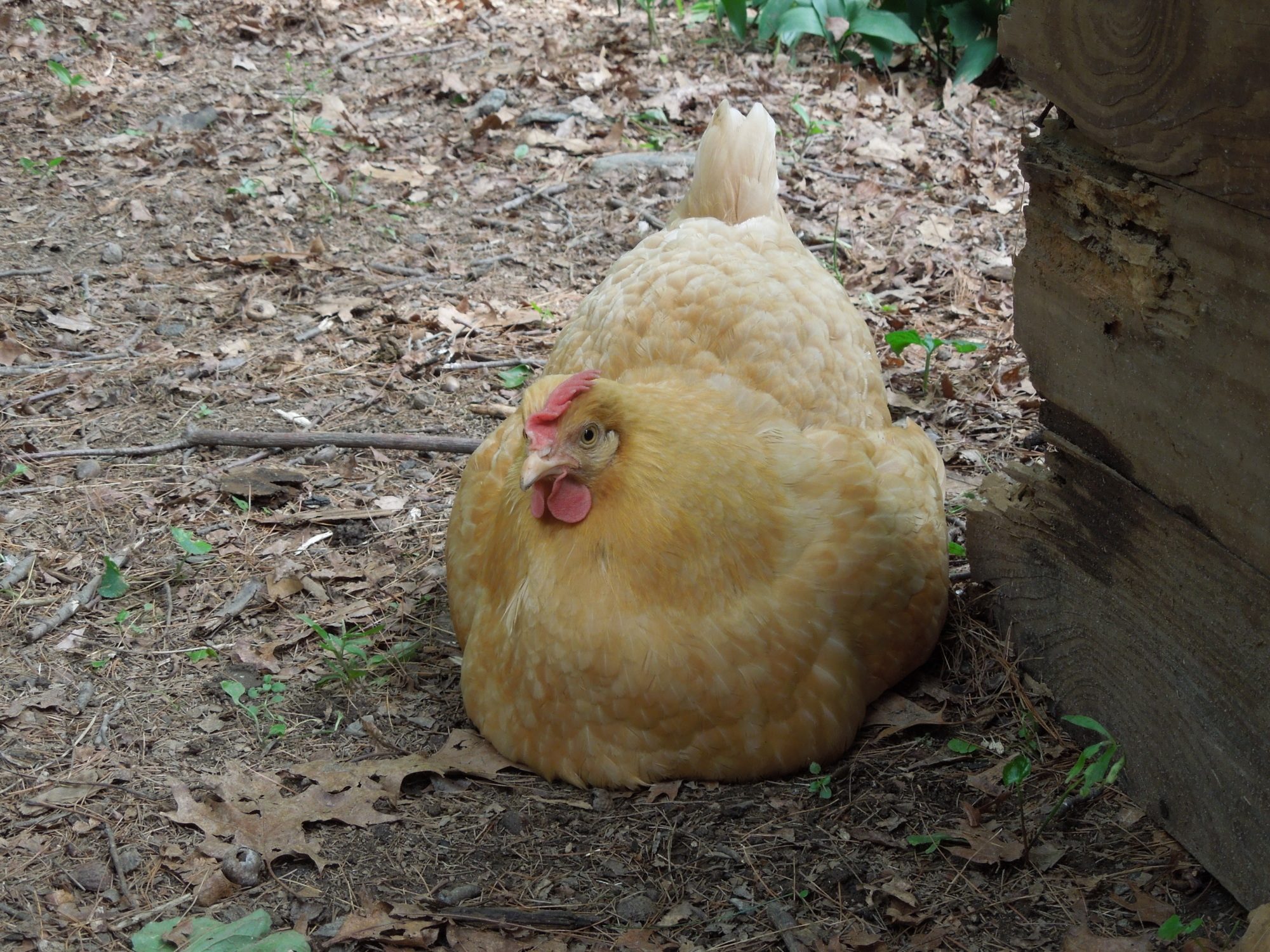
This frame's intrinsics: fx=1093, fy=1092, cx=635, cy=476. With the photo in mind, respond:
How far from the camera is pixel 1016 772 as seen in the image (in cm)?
258

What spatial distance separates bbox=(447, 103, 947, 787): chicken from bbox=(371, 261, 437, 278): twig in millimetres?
2472

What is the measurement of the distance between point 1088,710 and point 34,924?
2.56 meters

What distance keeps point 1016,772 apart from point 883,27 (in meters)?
5.53

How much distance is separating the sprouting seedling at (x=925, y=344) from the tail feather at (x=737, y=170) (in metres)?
0.68

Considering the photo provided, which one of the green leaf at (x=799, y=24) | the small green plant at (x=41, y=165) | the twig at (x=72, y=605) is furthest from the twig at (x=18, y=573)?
the green leaf at (x=799, y=24)

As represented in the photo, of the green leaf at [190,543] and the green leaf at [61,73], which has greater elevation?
the green leaf at [61,73]

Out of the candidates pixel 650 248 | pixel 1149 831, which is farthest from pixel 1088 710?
pixel 650 248

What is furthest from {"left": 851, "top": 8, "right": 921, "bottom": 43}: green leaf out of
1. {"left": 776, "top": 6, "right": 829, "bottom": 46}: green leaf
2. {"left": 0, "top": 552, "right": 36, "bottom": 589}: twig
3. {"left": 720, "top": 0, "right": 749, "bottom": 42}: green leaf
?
{"left": 0, "top": 552, "right": 36, "bottom": 589}: twig

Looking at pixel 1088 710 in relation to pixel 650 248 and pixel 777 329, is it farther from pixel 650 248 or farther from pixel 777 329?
pixel 650 248

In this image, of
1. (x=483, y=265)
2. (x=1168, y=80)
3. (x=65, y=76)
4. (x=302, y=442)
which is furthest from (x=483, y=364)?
(x=65, y=76)

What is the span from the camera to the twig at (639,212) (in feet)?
19.1

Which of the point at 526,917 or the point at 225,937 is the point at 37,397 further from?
the point at 526,917

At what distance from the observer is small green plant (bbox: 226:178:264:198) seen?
6.11 metres

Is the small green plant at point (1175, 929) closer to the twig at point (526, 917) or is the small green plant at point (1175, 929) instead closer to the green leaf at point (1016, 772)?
the green leaf at point (1016, 772)
